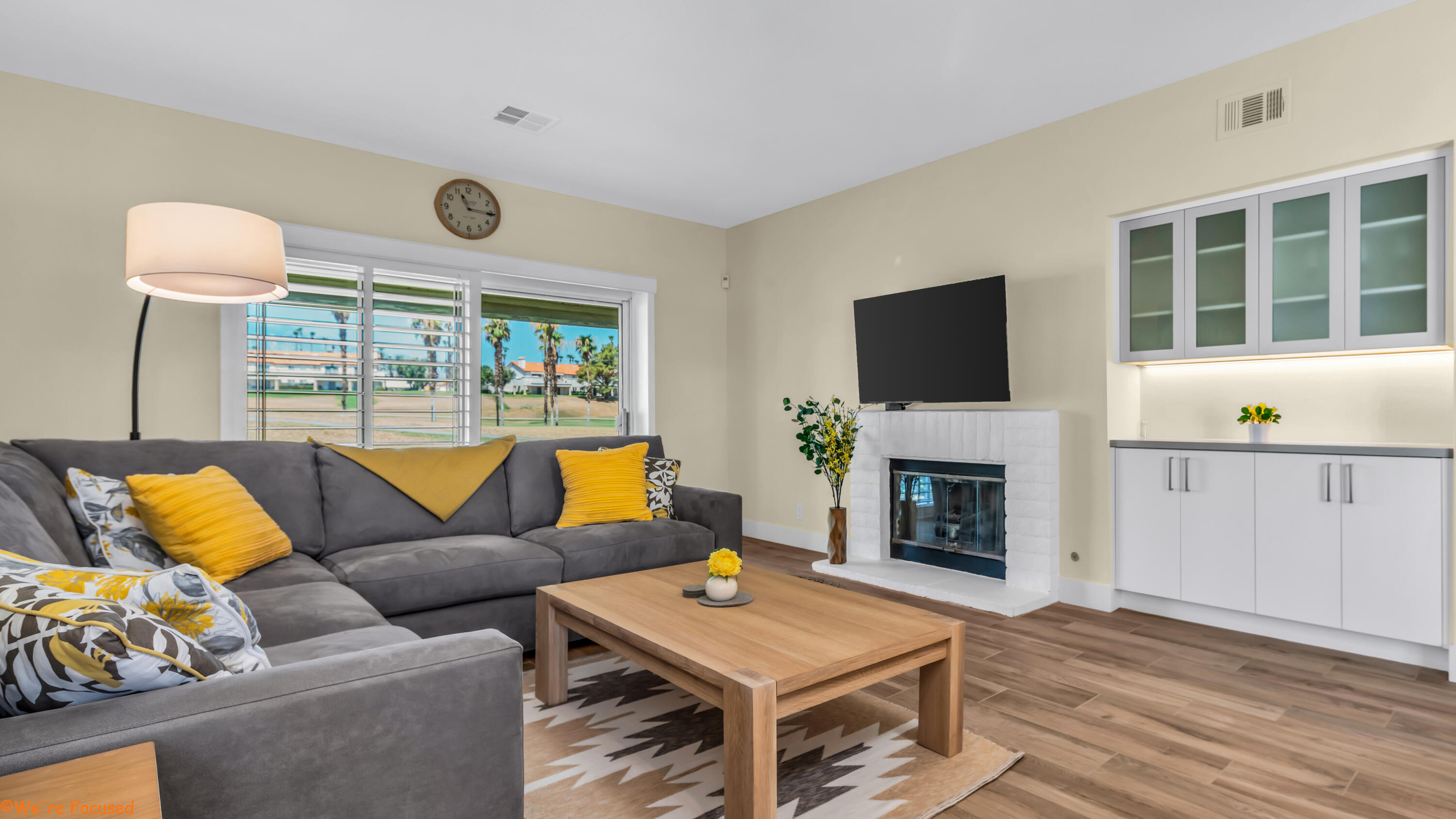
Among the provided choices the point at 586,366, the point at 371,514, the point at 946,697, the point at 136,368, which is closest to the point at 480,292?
the point at 586,366

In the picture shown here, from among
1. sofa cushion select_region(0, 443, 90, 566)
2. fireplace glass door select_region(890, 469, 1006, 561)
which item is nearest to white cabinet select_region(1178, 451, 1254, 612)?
fireplace glass door select_region(890, 469, 1006, 561)

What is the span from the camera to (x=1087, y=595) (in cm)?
376

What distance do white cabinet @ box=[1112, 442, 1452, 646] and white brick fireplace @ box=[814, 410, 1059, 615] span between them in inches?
14.3

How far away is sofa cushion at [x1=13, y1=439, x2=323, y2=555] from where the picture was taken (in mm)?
2543

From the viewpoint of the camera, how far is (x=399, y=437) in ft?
14.6

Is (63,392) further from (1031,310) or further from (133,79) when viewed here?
(1031,310)

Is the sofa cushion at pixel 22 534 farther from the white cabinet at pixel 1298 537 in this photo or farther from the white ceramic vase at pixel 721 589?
the white cabinet at pixel 1298 537

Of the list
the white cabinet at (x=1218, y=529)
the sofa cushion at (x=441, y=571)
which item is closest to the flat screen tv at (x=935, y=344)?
the white cabinet at (x=1218, y=529)

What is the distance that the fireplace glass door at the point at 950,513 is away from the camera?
4168 mm

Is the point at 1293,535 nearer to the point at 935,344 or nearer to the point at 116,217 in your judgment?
the point at 935,344

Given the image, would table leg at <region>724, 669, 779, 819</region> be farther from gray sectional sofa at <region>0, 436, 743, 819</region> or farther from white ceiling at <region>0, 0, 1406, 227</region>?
white ceiling at <region>0, 0, 1406, 227</region>

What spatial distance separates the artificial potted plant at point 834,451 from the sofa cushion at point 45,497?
3.60m

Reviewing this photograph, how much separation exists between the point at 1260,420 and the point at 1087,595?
1.18 m

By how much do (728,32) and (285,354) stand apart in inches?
119
